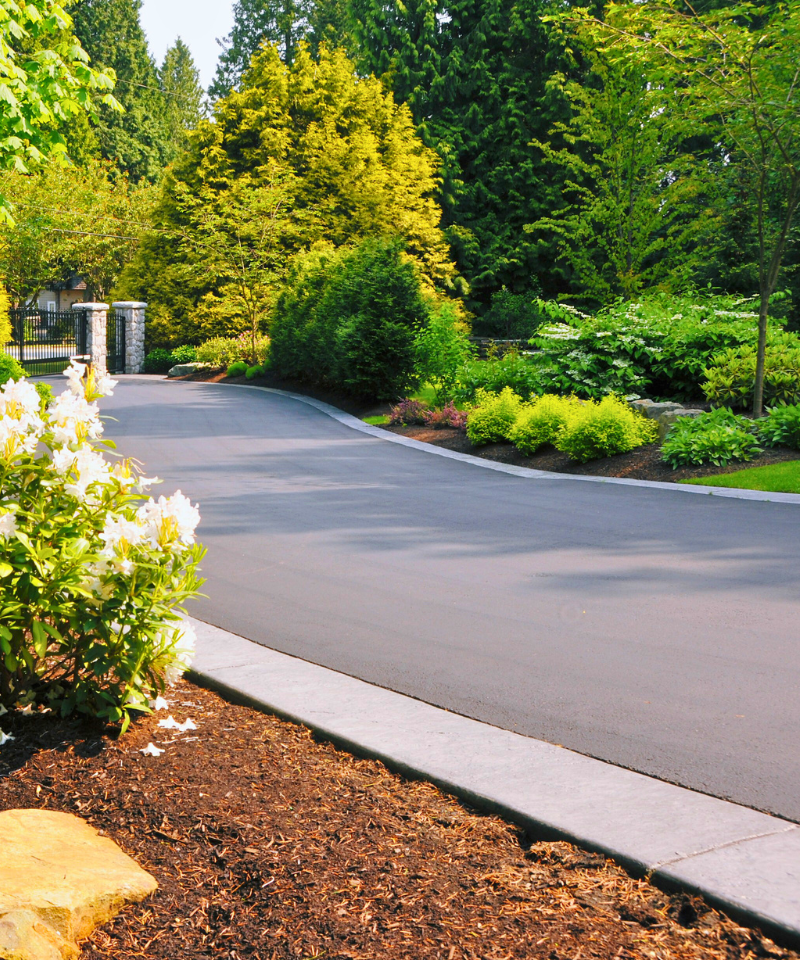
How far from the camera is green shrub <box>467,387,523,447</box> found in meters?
14.3

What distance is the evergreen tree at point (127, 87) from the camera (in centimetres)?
5566

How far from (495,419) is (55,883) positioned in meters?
12.2

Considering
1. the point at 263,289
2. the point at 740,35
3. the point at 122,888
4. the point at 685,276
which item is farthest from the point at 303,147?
the point at 122,888

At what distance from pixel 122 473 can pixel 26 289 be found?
47478 mm

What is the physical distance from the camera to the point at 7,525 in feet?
11.6

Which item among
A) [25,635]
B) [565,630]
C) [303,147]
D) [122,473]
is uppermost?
[303,147]

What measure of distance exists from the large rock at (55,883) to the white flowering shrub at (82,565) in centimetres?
73

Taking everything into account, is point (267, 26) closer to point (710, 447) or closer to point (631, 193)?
Result: point (631, 193)

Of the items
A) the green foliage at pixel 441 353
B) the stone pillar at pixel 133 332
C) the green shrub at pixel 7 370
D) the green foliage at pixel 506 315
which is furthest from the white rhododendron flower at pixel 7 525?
the stone pillar at pixel 133 332

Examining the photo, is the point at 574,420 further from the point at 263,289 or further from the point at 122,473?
the point at 263,289

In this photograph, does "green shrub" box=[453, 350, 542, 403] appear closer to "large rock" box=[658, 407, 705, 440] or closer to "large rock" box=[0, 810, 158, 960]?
"large rock" box=[658, 407, 705, 440]

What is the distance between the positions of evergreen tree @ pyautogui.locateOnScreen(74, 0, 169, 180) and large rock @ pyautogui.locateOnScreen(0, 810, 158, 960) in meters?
57.1

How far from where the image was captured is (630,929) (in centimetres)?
244

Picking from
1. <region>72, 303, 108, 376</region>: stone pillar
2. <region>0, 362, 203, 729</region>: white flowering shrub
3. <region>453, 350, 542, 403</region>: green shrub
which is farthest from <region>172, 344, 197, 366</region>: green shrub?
<region>0, 362, 203, 729</region>: white flowering shrub
